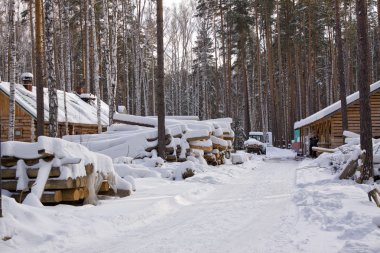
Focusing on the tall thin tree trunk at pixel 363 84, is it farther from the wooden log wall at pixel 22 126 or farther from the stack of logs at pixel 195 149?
the wooden log wall at pixel 22 126

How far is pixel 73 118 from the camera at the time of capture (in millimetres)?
24875

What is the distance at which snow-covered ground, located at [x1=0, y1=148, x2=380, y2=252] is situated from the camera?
5.18 meters

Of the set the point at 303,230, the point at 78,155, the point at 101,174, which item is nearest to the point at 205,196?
the point at 101,174

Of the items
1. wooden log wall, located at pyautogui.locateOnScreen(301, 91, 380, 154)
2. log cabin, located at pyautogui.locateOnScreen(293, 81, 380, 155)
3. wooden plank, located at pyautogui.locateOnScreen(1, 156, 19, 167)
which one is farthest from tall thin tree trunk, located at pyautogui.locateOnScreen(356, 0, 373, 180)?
wooden log wall, located at pyautogui.locateOnScreen(301, 91, 380, 154)

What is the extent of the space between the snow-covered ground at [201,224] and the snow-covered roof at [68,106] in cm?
1515

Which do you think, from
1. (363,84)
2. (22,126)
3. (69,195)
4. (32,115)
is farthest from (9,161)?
(22,126)

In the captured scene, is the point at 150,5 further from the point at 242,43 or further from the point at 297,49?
the point at 297,49

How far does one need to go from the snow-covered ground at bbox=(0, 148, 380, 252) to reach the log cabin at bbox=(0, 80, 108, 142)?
15039mm

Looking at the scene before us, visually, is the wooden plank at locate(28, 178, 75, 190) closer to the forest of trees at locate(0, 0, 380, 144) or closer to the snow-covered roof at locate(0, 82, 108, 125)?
the snow-covered roof at locate(0, 82, 108, 125)

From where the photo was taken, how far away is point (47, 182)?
7496 millimetres

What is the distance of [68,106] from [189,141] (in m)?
11.6

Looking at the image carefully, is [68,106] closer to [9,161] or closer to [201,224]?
[9,161]

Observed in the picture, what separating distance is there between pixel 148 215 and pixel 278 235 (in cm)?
262

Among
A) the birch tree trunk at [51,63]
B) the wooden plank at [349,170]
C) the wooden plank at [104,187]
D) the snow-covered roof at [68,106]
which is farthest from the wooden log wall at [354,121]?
the wooden plank at [104,187]
